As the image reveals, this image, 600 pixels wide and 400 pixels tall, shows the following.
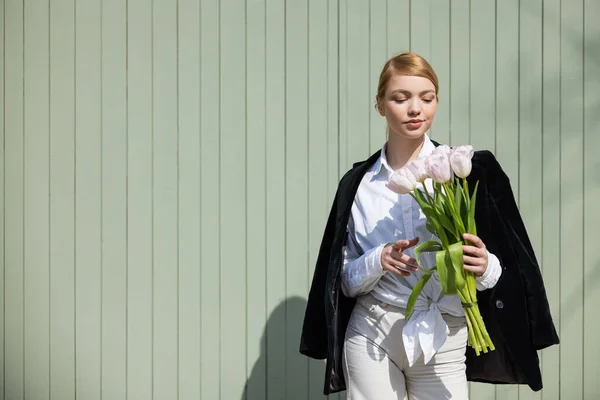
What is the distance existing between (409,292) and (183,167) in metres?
1.58

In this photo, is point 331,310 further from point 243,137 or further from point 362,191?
point 243,137

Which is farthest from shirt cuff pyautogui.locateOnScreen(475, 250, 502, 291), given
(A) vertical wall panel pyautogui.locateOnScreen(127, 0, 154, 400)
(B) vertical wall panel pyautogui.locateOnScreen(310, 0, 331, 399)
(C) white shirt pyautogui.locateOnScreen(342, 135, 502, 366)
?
(A) vertical wall panel pyautogui.locateOnScreen(127, 0, 154, 400)

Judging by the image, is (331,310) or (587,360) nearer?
(331,310)

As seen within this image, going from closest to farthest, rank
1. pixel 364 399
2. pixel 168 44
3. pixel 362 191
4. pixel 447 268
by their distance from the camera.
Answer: pixel 447 268
pixel 364 399
pixel 362 191
pixel 168 44

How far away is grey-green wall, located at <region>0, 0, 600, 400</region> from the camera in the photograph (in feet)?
12.5

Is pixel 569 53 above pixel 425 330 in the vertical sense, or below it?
above

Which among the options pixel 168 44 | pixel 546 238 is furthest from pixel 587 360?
pixel 168 44

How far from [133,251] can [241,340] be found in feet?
2.09

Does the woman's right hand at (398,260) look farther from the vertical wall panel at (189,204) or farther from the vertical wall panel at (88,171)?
the vertical wall panel at (88,171)

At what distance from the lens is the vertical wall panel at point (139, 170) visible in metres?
Answer: 3.82

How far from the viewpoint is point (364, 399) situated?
2.58 m

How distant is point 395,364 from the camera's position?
8.58 feet

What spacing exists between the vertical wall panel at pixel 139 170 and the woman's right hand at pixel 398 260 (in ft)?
5.36

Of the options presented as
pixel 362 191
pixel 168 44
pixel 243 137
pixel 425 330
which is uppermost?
pixel 168 44
